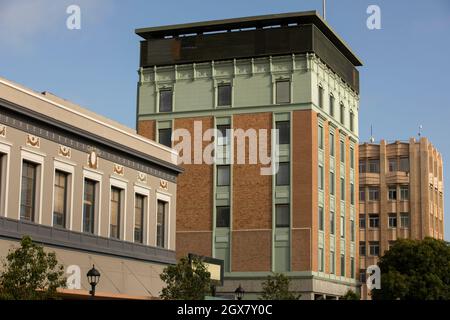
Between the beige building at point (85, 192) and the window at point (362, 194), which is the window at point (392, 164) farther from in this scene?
the beige building at point (85, 192)

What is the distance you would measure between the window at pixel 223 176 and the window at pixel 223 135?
1.89m

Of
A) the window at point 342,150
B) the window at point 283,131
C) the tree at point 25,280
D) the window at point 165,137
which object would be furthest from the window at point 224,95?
the tree at point 25,280

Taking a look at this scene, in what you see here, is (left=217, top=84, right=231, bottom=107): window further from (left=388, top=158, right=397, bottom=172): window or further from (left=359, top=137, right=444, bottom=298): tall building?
(left=388, top=158, right=397, bottom=172): window

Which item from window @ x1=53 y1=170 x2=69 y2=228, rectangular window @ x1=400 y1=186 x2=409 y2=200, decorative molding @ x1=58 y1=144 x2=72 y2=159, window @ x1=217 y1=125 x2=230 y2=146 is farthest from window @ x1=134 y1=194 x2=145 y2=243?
rectangular window @ x1=400 y1=186 x2=409 y2=200

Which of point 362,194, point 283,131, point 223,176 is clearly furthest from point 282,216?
point 362,194

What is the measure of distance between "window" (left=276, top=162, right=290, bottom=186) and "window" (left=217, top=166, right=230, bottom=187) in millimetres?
4158

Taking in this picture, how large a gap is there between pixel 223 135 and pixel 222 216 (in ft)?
20.7

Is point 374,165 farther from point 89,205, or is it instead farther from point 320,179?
point 89,205

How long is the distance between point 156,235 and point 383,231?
2302 inches

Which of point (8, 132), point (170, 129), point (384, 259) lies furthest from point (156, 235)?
point (384, 259)

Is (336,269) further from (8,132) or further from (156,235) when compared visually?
(8,132)

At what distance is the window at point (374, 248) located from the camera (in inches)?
4072

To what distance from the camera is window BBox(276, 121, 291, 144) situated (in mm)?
66431

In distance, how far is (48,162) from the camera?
39.5 m
